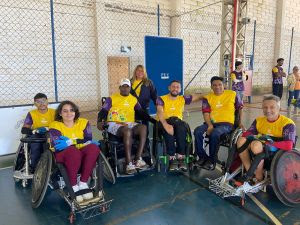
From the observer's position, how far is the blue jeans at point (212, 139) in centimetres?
289

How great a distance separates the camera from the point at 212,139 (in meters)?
2.90

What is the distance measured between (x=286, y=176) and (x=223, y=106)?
1.11m

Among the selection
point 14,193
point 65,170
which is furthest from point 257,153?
point 14,193

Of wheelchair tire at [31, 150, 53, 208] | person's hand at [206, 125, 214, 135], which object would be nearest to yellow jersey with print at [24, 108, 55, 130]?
wheelchair tire at [31, 150, 53, 208]

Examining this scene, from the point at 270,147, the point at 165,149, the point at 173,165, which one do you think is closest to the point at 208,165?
the point at 173,165

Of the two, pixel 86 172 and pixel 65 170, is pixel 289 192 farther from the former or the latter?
pixel 65 170

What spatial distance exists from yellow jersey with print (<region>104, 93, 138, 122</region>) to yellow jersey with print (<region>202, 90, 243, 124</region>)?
897mm

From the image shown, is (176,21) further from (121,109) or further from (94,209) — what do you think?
(94,209)

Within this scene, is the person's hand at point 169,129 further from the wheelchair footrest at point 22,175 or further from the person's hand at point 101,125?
the wheelchair footrest at point 22,175

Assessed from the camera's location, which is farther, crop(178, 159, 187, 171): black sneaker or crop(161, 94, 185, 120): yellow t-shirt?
crop(161, 94, 185, 120): yellow t-shirt

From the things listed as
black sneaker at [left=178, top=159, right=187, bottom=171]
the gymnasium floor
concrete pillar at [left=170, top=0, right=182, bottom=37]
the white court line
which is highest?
concrete pillar at [left=170, top=0, right=182, bottom=37]

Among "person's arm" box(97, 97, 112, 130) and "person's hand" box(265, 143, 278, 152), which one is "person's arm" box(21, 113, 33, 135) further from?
"person's hand" box(265, 143, 278, 152)

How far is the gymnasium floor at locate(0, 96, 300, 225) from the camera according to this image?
219cm

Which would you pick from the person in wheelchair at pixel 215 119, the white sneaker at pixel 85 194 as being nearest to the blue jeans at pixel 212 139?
the person in wheelchair at pixel 215 119
